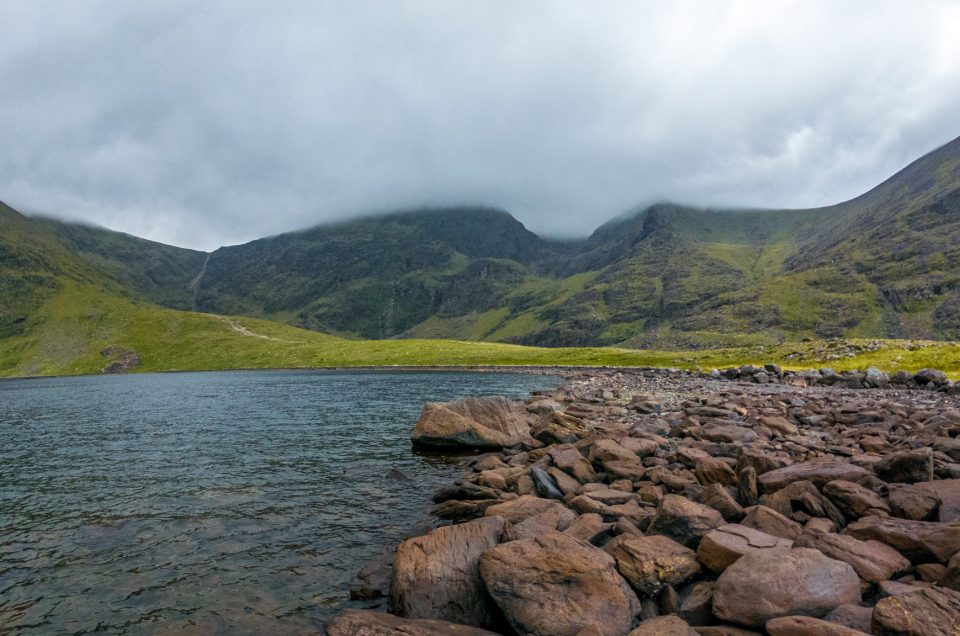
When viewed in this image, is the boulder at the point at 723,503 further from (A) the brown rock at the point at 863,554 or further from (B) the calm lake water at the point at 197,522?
(B) the calm lake water at the point at 197,522

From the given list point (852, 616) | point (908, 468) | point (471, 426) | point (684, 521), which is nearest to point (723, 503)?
point (684, 521)

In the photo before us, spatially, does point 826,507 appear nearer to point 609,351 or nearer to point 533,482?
point 533,482

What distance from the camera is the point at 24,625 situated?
40.0ft

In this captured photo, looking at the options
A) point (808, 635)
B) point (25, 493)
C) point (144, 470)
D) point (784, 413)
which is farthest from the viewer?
point (784, 413)

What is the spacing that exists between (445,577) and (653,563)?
17.6 feet

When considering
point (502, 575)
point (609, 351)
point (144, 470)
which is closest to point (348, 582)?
point (502, 575)

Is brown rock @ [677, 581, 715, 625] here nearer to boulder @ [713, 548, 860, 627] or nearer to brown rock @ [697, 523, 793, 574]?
boulder @ [713, 548, 860, 627]

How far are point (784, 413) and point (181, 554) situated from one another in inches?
1534

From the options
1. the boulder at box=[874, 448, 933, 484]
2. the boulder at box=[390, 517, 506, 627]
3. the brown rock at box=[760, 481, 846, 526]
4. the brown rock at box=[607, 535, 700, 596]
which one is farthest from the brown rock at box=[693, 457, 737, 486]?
the boulder at box=[390, 517, 506, 627]

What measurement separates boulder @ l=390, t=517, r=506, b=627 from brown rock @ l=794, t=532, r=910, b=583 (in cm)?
825

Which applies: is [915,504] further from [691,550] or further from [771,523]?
[691,550]

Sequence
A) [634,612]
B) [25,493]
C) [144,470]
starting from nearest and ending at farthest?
[634,612], [25,493], [144,470]

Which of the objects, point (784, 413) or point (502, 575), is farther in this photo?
point (784, 413)

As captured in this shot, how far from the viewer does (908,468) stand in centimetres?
1603
